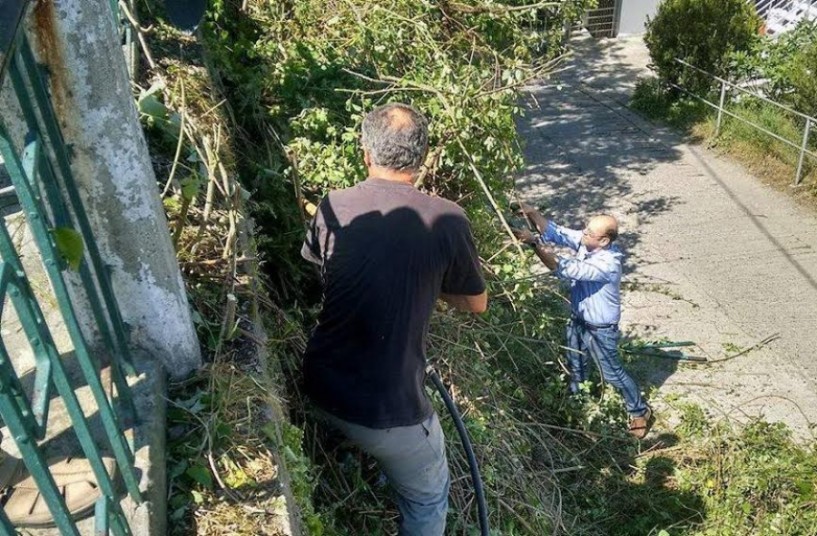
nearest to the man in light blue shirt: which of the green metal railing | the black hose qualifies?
the black hose

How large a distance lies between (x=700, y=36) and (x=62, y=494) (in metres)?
12.6

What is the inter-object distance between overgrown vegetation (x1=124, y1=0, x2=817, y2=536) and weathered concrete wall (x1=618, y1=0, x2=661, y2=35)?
1201cm

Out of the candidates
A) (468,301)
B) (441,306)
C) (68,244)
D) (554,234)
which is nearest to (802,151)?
(554,234)

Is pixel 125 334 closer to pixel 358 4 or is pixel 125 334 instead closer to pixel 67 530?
pixel 67 530

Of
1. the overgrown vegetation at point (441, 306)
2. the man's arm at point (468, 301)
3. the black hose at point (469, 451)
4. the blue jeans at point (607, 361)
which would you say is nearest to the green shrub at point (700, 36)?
the overgrown vegetation at point (441, 306)

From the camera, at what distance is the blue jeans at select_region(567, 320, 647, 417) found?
5.49 metres

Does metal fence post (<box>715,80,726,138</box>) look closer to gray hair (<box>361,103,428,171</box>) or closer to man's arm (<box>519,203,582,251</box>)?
man's arm (<box>519,203,582,251</box>)

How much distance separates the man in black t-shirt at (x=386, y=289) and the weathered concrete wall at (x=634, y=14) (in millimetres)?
15892

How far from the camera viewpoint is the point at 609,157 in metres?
10.8

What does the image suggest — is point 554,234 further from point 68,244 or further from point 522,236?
point 68,244

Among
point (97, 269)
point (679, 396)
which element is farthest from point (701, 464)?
point (97, 269)

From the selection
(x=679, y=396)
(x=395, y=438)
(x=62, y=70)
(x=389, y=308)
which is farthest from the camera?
(x=679, y=396)

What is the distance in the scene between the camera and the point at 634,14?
1708cm

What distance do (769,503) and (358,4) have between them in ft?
14.3
